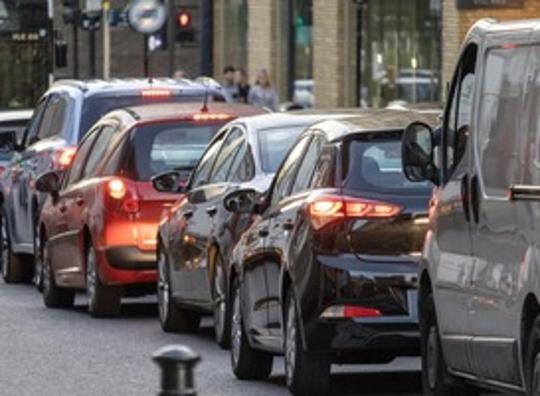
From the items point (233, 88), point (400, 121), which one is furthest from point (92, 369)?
point (233, 88)

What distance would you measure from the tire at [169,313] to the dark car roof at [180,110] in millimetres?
1347

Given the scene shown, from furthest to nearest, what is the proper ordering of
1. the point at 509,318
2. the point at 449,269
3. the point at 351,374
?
the point at 351,374
the point at 449,269
the point at 509,318

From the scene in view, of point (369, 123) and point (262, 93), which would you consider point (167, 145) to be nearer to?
point (369, 123)

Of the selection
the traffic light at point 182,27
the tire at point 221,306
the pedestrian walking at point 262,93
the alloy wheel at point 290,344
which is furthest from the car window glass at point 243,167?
the traffic light at point 182,27

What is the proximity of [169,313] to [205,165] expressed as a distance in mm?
1142

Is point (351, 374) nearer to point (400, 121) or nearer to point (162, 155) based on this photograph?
point (400, 121)

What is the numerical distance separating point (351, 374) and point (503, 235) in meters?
4.36

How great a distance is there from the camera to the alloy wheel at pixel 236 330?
14.9 m

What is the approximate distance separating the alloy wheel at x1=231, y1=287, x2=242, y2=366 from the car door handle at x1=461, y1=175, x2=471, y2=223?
3347 mm

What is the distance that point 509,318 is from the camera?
10.8 m

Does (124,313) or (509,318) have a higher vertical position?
(509,318)

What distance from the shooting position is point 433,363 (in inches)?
495

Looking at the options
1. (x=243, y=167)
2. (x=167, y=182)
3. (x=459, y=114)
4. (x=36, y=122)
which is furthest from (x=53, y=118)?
(x=459, y=114)

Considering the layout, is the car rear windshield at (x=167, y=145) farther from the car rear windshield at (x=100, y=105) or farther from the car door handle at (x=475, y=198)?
the car door handle at (x=475, y=198)
